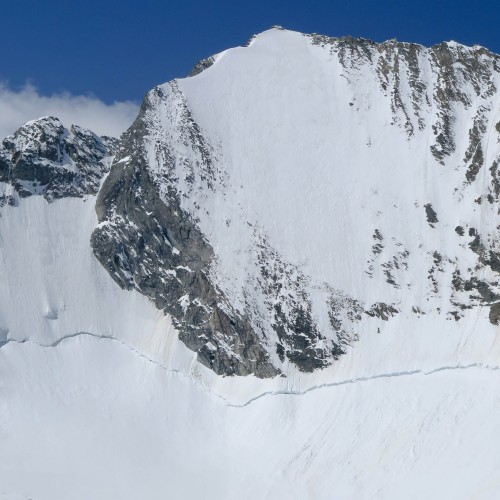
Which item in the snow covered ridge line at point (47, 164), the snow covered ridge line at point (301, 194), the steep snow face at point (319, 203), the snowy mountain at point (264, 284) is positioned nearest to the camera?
the snowy mountain at point (264, 284)

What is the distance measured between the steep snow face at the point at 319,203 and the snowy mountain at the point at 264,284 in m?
0.26

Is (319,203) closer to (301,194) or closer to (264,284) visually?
(301,194)

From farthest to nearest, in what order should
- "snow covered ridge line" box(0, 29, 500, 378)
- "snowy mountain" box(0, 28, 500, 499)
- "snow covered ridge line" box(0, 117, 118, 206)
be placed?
"snow covered ridge line" box(0, 117, 118, 206), "snow covered ridge line" box(0, 29, 500, 378), "snowy mountain" box(0, 28, 500, 499)

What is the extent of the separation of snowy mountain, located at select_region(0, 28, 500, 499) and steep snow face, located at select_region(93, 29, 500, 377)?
0.26 m

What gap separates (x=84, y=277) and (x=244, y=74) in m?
36.5

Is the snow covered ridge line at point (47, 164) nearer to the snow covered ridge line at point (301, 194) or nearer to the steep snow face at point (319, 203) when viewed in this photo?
the snow covered ridge line at point (301, 194)

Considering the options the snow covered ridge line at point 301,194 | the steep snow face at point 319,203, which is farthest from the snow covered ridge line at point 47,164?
the steep snow face at point 319,203

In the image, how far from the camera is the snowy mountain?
9231cm

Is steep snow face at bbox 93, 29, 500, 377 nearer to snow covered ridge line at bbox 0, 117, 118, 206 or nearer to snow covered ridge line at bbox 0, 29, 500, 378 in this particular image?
snow covered ridge line at bbox 0, 29, 500, 378

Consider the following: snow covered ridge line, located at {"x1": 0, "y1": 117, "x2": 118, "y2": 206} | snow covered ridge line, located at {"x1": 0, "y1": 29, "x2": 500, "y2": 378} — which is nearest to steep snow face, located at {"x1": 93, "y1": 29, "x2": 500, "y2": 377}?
snow covered ridge line, located at {"x1": 0, "y1": 29, "x2": 500, "y2": 378}

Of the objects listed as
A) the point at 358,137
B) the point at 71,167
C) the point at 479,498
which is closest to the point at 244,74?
the point at 358,137

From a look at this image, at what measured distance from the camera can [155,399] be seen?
105000 mm

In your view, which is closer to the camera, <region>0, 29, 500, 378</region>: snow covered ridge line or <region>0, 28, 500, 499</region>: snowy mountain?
<region>0, 28, 500, 499</region>: snowy mountain

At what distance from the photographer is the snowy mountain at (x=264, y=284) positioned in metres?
92.3
